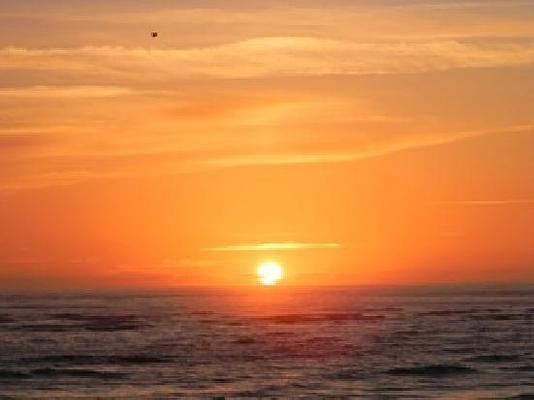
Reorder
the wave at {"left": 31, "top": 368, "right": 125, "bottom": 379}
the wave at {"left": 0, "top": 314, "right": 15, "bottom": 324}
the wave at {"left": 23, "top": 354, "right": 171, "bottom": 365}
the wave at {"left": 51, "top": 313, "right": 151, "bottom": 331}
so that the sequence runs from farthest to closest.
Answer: the wave at {"left": 0, "top": 314, "right": 15, "bottom": 324}
the wave at {"left": 51, "top": 313, "right": 151, "bottom": 331}
the wave at {"left": 23, "top": 354, "right": 171, "bottom": 365}
the wave at {"left": 31, "top": 368, "right": 125, "bottom": 379}

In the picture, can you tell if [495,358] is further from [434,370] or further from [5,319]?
[5,319]

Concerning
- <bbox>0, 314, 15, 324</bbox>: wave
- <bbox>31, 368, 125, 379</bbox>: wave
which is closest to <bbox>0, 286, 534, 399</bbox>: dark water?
<bbox>31, 368, 125, 379</bbox>: wave

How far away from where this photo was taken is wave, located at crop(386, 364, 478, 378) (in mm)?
53594

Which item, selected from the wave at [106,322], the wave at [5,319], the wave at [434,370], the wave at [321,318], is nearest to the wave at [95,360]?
the wave at [434,370]

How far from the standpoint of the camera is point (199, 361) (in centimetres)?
5825

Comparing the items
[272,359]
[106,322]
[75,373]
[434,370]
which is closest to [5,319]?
[106,322]

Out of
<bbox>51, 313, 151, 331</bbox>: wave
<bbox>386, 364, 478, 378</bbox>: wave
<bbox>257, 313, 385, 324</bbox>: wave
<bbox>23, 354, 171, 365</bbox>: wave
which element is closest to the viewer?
<bbox>386, 364, 478, 378</bbox>: wave

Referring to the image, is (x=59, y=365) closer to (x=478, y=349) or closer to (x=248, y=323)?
(x=478, y=349)

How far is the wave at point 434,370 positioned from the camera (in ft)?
176

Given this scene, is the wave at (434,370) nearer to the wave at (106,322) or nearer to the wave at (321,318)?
the wave at (106,322)

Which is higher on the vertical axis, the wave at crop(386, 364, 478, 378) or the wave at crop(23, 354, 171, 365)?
the wave at crop(23, 354, 171, 365)

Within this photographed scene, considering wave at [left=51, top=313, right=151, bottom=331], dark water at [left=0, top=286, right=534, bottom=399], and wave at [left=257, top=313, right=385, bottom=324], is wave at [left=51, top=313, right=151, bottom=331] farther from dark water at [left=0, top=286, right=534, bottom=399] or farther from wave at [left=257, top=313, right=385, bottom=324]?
wave at [left=257, top=313, right=385, bottom=324]

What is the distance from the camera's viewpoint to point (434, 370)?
5488 cm

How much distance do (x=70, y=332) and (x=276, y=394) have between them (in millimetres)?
37216
